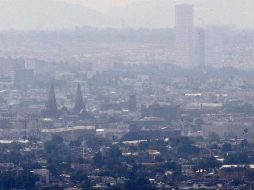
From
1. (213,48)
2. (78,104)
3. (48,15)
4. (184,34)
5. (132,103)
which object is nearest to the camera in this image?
(78,104)

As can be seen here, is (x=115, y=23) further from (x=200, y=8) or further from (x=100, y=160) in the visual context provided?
(x=100, y=160)

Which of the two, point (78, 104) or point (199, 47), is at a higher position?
point (199, 47)

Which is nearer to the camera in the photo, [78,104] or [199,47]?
[78,104]

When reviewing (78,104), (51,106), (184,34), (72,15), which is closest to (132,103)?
(78,104)

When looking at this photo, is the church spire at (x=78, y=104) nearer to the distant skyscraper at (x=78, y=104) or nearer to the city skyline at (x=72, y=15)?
the distant skyscraper at (x=78, y=104)

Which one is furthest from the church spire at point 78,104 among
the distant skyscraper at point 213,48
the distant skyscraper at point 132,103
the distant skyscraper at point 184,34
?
the distant skyscraper at point 184,34

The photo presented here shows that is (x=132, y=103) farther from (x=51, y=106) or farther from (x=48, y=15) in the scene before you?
(x=48, y=15)

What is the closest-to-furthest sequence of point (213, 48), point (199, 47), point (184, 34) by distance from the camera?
point (199, 47), point (213, 48), point (184, 34)

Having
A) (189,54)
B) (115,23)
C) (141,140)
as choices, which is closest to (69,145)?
(141,140)
